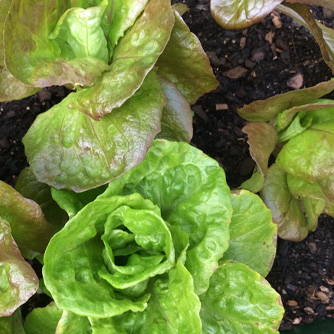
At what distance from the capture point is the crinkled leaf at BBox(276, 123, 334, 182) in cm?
102

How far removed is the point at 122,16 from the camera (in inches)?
34.9

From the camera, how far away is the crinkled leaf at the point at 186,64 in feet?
3.17

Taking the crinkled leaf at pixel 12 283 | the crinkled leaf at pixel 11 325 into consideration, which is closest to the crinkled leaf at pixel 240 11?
the crinkled leaf at pixel 12 283

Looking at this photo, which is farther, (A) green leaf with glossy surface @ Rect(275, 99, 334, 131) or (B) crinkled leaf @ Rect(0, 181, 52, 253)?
(A) green leaf with glossy surface @ Rect(275, 99, 334, 131)

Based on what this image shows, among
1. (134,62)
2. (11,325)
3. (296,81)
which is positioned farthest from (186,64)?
(11,325)

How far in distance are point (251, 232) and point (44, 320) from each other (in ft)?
1.62

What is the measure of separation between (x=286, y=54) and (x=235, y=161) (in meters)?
0.39

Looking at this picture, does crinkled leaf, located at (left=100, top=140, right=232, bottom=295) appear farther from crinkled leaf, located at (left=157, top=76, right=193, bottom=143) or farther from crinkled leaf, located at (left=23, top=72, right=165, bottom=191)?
crinkled leaf, located at (left=157, top=76, right=193, bottom=143)

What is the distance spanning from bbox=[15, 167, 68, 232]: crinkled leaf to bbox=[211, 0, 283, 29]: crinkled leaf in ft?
1.86

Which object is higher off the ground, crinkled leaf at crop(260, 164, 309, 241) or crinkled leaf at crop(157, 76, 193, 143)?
crinkled leaf at crop(157, 76, 193, 143)

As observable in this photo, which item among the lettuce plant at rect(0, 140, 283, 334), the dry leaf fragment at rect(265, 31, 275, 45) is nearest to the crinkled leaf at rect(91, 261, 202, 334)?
the lettuce plant at rect(0, 140, 283, 334)

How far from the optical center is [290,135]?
1.11 meters

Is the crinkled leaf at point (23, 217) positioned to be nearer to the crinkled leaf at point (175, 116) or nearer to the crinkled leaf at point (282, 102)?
the crinkled leaf at point (175, 116)

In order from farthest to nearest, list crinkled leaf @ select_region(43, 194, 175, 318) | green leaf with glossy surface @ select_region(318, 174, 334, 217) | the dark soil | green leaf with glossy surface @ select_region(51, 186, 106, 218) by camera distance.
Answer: the dark soil
green leaf with glossy surface @ select_region(318, 174, 334, 217)
green leaf with glossy surface @ select_region(51, 186, 106, 218)
crinkled leaf @ select_region(43, 194, 175, 318)
